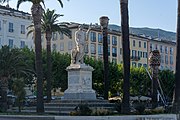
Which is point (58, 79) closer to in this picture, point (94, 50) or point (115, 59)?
point (94, 50)

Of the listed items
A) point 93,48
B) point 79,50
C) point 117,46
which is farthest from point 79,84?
point 117,46

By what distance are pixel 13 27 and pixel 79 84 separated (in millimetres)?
51198

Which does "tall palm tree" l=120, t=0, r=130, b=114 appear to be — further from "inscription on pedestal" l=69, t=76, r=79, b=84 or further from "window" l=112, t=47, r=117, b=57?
"window" l=112, t=47, r=117, b=57

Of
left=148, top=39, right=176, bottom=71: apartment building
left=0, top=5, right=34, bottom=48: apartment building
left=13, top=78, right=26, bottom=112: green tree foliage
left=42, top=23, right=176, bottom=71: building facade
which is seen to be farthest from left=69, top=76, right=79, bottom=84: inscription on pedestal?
left=148, top=39, right=176, bottom=71: apartment building

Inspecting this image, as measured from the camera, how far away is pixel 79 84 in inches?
1283

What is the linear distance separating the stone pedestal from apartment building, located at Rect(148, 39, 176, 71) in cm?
8705

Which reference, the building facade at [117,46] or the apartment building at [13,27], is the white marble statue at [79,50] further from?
the building facade at [117,46]

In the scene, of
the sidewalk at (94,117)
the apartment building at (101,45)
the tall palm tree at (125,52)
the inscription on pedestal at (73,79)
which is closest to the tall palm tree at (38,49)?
the inscription on pedestal at (73,79)

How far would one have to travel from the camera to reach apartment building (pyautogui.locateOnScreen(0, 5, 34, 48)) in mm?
78688

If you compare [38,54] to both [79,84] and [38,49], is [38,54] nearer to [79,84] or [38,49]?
[38,49]

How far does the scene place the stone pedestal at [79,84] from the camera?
3247 cm

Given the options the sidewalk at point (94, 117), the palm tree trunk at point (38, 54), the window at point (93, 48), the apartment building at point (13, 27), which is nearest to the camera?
the sidewalk at point (94, 117)

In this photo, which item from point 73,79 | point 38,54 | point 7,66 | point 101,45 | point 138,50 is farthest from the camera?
point 138,50

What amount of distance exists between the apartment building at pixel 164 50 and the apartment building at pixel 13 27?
149ft
